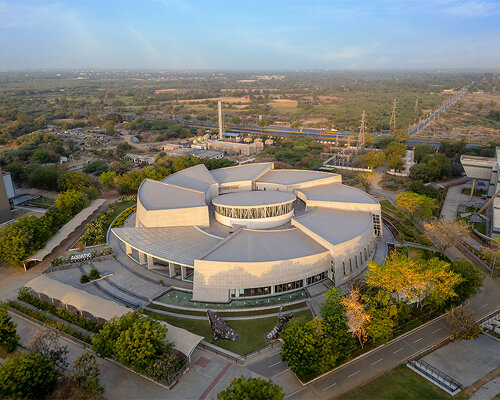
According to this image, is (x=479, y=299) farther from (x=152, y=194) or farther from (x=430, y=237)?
(x=152, y=194)

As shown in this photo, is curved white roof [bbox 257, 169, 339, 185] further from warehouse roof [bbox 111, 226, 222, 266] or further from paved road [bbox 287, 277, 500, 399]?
paved road [bbox 287, 277, 500, 399]

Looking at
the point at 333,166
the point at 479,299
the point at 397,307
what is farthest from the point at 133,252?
the point at 333,166

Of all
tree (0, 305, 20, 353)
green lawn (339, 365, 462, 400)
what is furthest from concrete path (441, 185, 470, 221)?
tree (0, 305, 20, 353)

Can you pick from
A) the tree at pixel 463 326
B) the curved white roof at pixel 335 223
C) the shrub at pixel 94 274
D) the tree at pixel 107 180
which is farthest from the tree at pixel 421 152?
the shrub at pixel 94 274

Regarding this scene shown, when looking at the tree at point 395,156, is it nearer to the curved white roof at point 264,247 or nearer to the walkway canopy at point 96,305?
the curved white roof at point 264,247

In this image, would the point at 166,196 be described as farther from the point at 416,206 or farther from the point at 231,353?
the point at 416,206

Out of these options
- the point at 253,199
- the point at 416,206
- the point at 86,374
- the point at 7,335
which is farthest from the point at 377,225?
the point at 7,335
